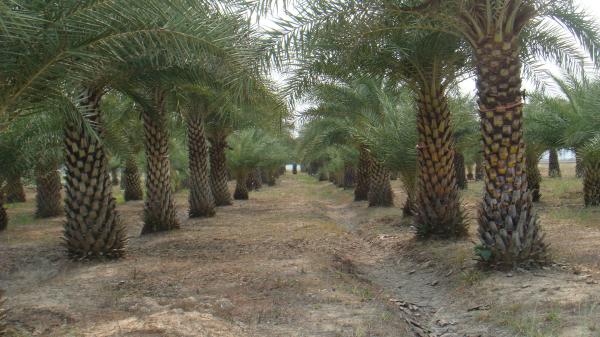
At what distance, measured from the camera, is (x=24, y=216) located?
17.5 m

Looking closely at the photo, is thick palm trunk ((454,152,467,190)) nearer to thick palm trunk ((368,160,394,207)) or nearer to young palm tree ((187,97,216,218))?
thick palm trunk ((368,160,394,207))

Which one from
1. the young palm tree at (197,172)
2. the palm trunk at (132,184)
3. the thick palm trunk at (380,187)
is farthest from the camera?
the palm trunk at (132,184)

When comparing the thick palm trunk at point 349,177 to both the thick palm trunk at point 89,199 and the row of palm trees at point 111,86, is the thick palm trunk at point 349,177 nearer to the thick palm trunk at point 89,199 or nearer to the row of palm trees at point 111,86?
the row of palm trees at point 111,86

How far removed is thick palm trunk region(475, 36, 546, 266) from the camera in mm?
6762

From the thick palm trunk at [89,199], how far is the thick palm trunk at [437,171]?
5678mm

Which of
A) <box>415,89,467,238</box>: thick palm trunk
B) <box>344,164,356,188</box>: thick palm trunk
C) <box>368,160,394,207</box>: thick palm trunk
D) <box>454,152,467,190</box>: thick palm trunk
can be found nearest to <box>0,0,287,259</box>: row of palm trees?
<box>415,89,467,238</box>: thick palm trunk

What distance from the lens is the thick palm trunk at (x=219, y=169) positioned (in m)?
19.3

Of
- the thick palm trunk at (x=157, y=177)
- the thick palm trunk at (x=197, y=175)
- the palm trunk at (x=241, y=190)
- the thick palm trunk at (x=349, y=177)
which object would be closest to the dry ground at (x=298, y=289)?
the thick palm trunk at (x=157, y=177)

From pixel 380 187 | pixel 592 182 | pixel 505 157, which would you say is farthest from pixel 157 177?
pixel 592 182

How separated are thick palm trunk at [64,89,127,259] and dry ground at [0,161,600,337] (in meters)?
0.37

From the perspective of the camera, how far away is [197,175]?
15.7 metres

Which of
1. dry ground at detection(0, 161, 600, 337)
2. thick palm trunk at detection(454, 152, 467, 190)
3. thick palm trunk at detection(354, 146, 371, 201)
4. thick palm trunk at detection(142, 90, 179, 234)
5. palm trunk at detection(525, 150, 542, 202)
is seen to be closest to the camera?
dry ground at detection(0, 161, 600, 337)

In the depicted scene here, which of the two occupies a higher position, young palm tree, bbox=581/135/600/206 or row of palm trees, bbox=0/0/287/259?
row of palm trees, bbox=0/0/287/259

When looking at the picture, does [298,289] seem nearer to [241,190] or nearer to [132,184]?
[241,190]
